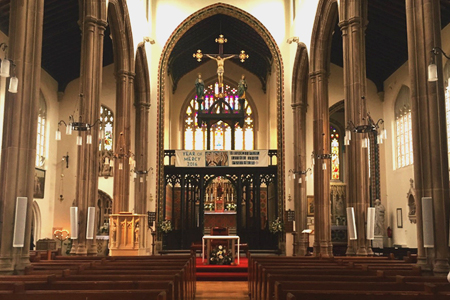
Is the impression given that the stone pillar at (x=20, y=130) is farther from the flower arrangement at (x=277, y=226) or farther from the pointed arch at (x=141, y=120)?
the flower arrangement at (x=277, y=226)

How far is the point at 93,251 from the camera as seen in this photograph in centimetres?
1369

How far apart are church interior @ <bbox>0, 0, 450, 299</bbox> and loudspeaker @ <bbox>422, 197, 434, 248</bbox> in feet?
10.2

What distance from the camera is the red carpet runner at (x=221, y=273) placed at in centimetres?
1520

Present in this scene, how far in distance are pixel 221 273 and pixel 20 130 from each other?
26.7 ft

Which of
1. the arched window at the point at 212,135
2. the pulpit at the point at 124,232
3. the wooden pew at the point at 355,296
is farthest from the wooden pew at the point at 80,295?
the arched window at the point at 212,135

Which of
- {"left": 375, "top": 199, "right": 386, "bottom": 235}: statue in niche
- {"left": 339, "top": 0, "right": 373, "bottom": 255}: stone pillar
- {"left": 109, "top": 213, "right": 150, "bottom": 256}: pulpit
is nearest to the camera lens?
{"left": 339, "top": 0, "right": 373, "bottom": 255}: stone pillar

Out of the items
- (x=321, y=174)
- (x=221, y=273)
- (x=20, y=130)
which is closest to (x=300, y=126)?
(x=321, y=174)

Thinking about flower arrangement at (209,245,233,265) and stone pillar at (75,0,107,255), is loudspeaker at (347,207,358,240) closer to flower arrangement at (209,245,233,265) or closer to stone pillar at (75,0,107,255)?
flower arrangement at (209,245,233,265)

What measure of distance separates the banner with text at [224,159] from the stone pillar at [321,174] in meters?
6.65

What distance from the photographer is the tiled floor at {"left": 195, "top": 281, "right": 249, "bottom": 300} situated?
449 inches

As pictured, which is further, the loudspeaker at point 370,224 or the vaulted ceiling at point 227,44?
the vaulted ceiling at point 227,44

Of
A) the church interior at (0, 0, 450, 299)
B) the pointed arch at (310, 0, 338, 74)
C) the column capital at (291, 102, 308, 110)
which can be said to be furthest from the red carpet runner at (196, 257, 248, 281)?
the column capital at (291, 102, 308, 110)

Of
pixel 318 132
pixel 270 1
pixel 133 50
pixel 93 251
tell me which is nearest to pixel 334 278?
pixel 93 251

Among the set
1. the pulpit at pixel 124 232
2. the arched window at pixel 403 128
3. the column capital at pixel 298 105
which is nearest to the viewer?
the pulpit at pixel 124 232
